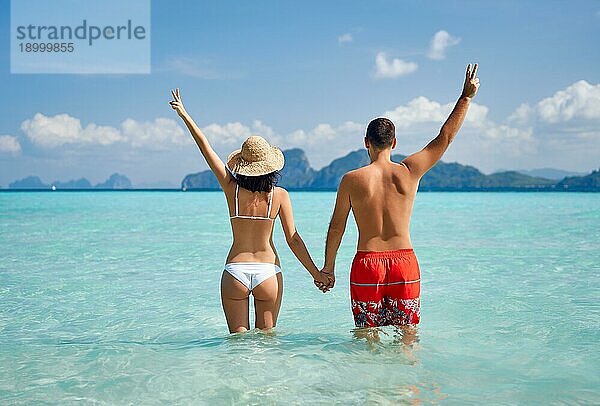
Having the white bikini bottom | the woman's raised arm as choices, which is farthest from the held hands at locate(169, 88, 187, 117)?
the white bikini bottom

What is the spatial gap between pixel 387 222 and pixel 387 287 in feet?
1.65

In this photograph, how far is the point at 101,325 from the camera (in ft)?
23.7

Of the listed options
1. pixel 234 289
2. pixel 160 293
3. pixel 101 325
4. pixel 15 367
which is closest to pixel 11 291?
pixel 160 293

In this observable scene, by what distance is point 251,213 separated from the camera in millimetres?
4863

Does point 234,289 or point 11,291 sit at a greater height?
point 234,289

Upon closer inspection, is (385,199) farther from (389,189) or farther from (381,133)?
(381,133)

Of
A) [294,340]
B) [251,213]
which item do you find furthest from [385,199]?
[294,340]

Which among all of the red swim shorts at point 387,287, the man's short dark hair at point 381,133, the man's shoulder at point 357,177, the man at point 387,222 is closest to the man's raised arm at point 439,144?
the man at point 387,222

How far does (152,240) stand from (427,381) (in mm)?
14547

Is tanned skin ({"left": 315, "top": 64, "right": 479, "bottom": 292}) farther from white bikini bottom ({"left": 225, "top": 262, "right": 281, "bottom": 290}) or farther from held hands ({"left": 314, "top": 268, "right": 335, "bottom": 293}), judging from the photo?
white bikini bottom ({"left": 225, "top": 262, "right": 281, "bottom": 290})

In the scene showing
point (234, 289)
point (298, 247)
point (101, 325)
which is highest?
point (298, 247)

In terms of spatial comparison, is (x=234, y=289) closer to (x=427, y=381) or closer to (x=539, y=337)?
(x=427, y=381)

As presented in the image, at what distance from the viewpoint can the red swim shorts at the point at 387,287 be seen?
185 inches

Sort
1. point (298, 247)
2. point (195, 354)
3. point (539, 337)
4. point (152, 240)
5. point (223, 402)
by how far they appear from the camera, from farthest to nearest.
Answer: point (152, 240) → point (539, 337) → point (195, 354) → point (298, 247) → point (223, 402)
